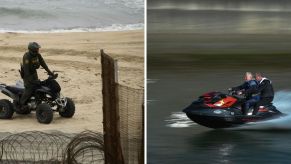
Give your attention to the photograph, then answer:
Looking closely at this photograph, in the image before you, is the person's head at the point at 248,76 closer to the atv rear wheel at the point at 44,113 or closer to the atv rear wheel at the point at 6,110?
the atv rear wheel at the point at 44,113

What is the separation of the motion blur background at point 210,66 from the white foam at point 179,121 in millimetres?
12

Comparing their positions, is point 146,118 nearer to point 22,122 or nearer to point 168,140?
point 168,140

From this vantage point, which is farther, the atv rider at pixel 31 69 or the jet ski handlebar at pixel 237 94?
the atv rider at pixel 31 69

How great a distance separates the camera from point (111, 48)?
33.8 ft

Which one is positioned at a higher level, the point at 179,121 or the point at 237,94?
the point at 237,94

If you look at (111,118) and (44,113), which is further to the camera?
(44,113)

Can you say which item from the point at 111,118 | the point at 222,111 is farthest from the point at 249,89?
the point at 111,118

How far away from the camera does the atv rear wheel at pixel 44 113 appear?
10117 mm

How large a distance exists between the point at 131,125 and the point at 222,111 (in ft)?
3.71

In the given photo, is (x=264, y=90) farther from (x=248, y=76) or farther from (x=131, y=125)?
(x=131, y=125)

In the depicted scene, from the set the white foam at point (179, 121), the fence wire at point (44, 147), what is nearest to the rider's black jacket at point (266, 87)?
the white foam at point (179, 121)

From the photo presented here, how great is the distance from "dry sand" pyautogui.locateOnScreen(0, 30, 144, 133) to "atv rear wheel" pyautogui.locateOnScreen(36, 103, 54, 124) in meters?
0.07

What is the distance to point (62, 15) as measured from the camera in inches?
410

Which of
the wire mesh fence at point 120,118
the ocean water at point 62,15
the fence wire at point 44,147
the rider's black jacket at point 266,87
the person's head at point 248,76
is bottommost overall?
the fence wire at point 44,147
